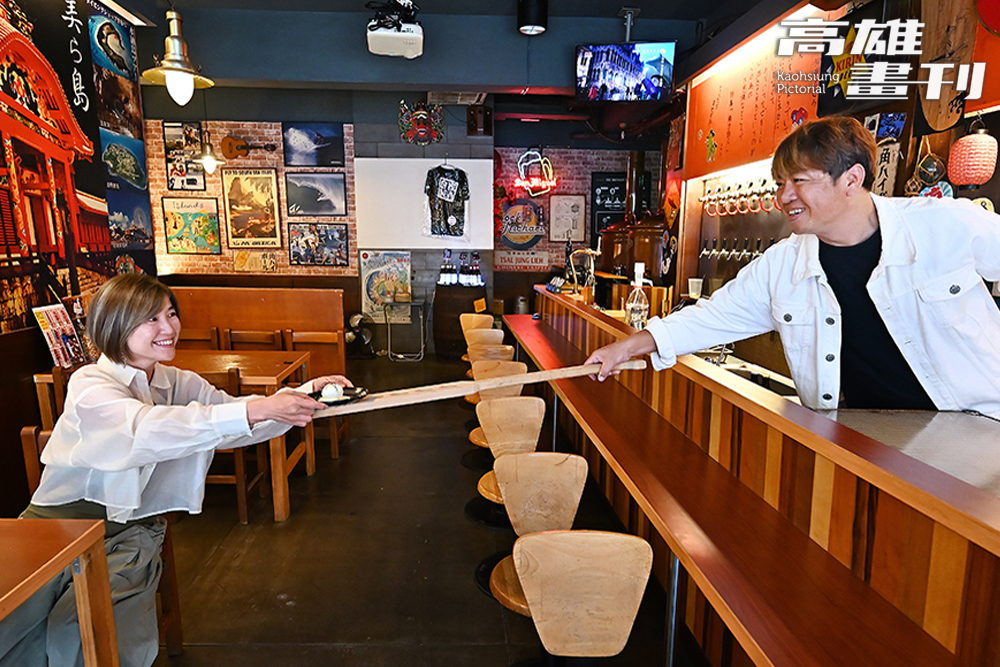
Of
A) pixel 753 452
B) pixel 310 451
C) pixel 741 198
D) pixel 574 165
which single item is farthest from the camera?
pixel 574 165

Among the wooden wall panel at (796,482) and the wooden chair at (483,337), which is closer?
the wooden wall panel at (796,482)

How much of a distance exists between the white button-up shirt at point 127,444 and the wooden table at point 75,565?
0.25 metres

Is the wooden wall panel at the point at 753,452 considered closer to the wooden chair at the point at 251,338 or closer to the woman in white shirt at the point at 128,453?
the woman in white shirt at the point at 128,453

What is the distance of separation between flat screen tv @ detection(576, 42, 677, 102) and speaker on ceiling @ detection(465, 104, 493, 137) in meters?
2.72

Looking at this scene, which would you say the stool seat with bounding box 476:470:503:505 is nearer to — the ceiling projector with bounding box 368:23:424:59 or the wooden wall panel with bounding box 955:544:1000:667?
the wooden wall panel with bounding box 955:544:1000:667

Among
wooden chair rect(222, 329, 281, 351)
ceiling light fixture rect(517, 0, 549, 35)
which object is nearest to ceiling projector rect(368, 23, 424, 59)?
ceiling light fixture rect(517, 0, 549, 35)

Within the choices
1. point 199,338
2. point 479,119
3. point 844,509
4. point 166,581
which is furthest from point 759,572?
point 479,119

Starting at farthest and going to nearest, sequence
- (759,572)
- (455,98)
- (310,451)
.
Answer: (455,98)
(310,451)
(759,572)

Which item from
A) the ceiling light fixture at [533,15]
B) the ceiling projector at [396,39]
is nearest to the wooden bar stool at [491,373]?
the ceiling projector at [396,39]

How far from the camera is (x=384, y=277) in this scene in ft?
27.2

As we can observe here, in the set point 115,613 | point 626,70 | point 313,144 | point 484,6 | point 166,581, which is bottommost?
point 166,581

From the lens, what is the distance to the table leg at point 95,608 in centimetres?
149

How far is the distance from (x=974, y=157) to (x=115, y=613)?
4056mm

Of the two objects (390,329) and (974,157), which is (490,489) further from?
(390,329)
